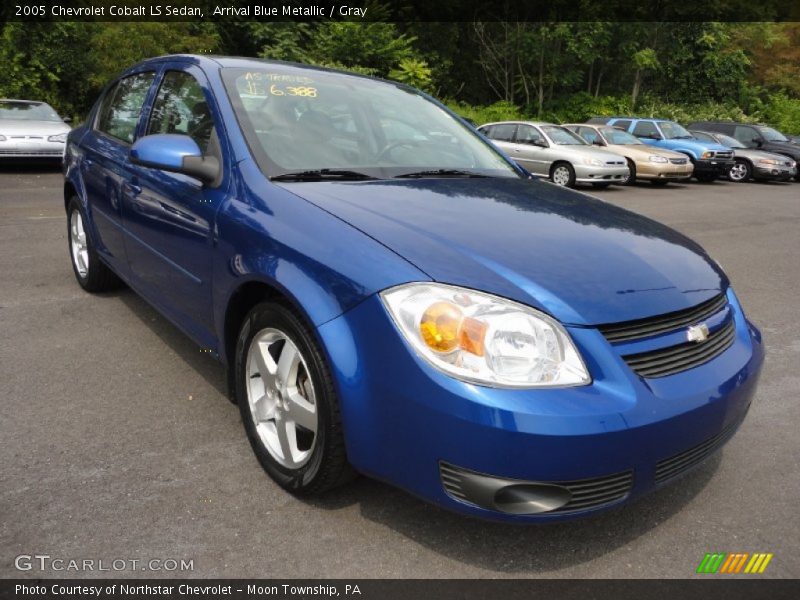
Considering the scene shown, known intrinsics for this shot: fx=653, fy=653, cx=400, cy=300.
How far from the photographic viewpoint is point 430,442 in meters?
1.86

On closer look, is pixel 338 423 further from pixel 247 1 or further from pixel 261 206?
pixel 247 1

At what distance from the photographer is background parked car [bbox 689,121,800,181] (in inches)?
762

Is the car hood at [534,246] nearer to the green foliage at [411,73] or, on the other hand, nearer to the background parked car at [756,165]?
the background parked car at [756,165]

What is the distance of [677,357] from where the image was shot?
205cm

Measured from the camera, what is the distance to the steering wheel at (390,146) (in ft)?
9.80

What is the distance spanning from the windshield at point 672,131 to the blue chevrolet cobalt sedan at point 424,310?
1678 cm

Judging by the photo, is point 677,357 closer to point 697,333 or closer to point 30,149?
point 697,333

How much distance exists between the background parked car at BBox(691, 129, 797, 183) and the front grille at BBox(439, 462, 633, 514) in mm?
18877

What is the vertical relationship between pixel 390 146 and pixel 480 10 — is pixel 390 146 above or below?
below

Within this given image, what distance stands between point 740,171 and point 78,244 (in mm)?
18659

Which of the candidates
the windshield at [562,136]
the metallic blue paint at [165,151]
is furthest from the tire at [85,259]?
the windshield at [562,136]

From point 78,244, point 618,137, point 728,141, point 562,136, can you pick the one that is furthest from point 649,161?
point 78,244

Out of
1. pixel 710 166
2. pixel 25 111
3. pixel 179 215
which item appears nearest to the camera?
pixel 179 215

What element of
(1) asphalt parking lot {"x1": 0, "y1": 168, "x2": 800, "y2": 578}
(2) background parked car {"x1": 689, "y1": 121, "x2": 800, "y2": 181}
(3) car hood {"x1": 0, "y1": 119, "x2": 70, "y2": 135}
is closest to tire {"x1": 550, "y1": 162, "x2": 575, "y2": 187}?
(2) background parked car {"x1": 689, "y1": 121, "x2": 800, "y2": 181}
